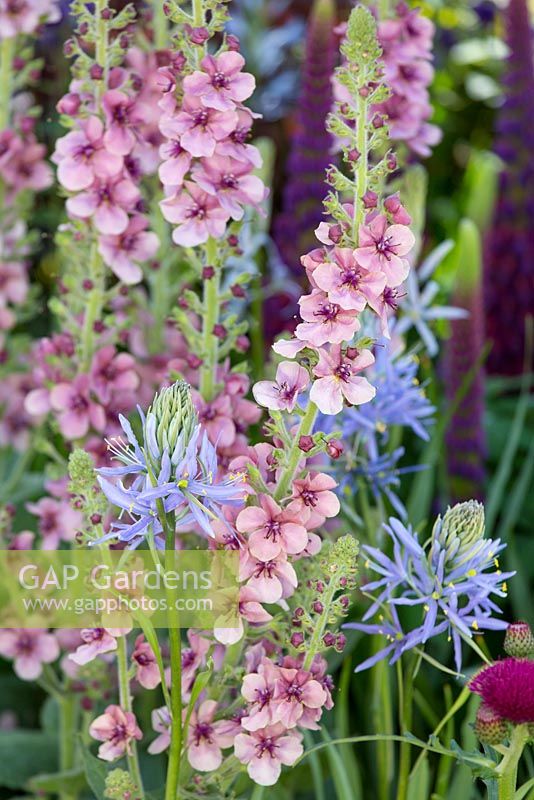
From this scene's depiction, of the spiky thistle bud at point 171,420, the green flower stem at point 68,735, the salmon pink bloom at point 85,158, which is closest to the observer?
the spiky thistle bud at point 171,420

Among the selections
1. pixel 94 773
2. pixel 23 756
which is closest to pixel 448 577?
pixel 94 773

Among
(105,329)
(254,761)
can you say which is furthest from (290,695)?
(105,329)

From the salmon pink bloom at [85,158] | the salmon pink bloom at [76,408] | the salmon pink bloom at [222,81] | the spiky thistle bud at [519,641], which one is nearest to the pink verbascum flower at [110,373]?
the salmon pink bloom at [76,408]

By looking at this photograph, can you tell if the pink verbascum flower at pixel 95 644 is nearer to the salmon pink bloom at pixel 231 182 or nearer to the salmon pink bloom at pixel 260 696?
the salmon pink bloom at pixel 260 696

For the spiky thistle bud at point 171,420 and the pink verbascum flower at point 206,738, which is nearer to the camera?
the spiky thistle bud at point 171,420

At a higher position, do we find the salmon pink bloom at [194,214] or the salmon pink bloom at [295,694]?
the salmon pink bloom at [194,214]

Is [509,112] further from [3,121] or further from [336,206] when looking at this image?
[336,206]

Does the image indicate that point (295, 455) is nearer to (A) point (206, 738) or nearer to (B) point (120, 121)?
(A) point (206, 738)

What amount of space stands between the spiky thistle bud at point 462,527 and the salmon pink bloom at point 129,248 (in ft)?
0.98

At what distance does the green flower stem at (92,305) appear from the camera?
0.78 meters

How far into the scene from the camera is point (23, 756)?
0.88 meters

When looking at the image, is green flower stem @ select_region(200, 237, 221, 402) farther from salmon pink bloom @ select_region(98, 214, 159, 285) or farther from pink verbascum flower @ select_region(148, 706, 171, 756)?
pink verbascum flower @ select_region(148, 706, 171, 756)

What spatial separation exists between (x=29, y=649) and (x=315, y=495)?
0.34m

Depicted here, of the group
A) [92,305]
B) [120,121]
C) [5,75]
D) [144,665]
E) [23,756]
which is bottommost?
[23,756]
